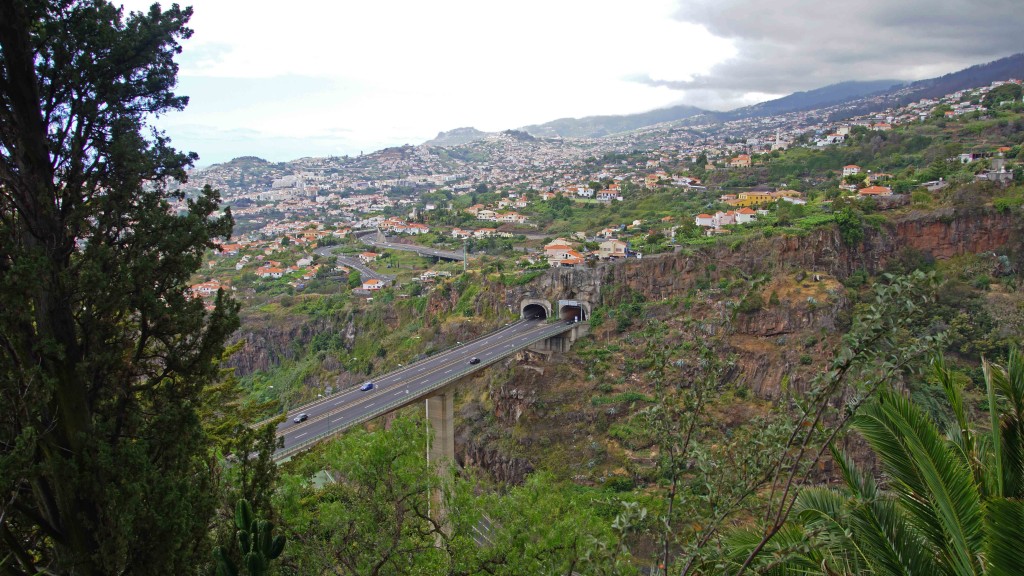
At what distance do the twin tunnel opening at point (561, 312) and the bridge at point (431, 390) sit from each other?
18 centimetres

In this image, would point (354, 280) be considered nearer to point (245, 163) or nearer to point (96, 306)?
point (96, 306)

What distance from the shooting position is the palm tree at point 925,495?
13.0 ft

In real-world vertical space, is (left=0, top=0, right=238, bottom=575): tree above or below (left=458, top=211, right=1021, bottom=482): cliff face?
above

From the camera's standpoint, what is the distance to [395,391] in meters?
23.3

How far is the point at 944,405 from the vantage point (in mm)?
22125

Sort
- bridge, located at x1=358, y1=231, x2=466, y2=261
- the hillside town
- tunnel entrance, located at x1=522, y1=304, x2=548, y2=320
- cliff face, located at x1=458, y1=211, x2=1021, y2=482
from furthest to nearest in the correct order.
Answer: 1. bridge, located at x1=358, y1=231, x2=466, y2=261
2. the hillside town
3. tunnel entrance, located at x1=522, y1=304, x2=548, y2=320
4. cliff face, located at x1=458, y1=211, x2=1021, y2=482

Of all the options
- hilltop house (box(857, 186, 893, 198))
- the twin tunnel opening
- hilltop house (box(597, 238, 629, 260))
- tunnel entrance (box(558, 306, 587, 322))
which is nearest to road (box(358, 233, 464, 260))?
hilltop house (box(597, 238, 629, 260))

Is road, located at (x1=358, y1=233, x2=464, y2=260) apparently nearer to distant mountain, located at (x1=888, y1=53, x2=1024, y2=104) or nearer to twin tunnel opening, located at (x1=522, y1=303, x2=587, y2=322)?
twin tunnel opening, located at (x1=522, y1=303, x2=587, y2=322)

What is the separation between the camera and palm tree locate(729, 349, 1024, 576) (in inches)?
155

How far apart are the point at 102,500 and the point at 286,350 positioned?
3923 centimetres

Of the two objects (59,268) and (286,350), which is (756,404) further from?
(286,350)

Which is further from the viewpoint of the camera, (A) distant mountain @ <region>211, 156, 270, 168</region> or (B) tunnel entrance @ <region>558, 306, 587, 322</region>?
(A) distant mountain @ <region>211, 156, 270, 168</region>

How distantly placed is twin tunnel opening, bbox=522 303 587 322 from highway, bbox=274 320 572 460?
227cm

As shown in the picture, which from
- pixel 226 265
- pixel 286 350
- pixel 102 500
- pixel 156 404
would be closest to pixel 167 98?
pixel 156 404
